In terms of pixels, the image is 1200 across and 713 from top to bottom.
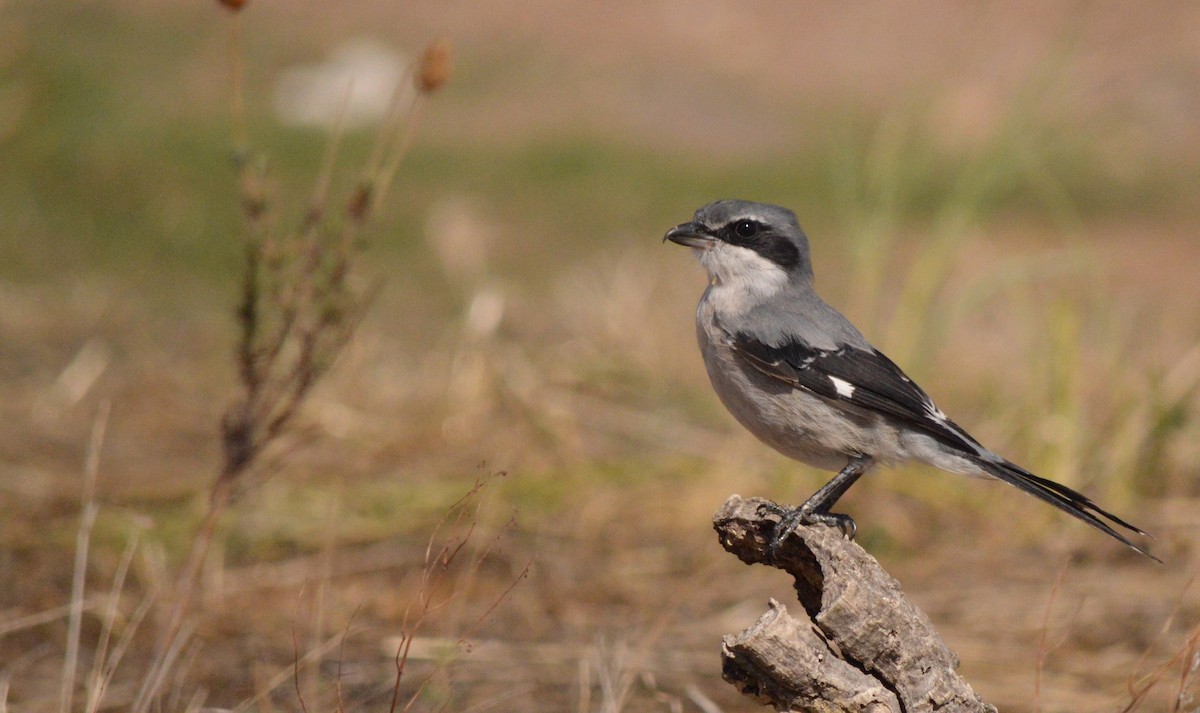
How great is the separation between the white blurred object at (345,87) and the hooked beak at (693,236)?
16.9 ft

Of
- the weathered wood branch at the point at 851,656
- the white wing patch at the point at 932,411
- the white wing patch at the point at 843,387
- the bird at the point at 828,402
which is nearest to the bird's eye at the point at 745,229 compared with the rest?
the bird at the point at 828,402

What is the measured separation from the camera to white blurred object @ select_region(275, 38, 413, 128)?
339 inches

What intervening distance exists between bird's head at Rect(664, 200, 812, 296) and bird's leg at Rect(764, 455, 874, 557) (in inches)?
26.3

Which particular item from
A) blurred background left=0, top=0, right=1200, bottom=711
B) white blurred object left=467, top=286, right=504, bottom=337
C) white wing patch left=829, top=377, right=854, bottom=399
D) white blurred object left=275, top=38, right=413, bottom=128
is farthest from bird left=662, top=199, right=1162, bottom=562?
white blurred object left=275, top=38, right=413, bottom=128

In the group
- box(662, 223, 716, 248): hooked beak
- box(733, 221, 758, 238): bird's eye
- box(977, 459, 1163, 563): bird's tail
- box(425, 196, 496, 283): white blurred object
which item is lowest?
box(425, 196, 496, 283): white blurred object

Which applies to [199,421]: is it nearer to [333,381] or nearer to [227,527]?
[333,381]

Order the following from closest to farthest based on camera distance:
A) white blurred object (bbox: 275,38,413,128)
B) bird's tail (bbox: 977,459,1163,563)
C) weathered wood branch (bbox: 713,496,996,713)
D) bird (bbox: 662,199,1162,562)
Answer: weathered wood branch (bbox: 713,496,996,713) → bird's tail (bbox: 977,459,1163,563) → bird (bbox: 662,199,1162,562) → white blurred object (bbox: 275,38,413,128)

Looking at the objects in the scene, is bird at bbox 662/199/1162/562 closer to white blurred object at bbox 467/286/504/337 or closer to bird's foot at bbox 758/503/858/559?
bird's foot at bbox 758/503/858/559

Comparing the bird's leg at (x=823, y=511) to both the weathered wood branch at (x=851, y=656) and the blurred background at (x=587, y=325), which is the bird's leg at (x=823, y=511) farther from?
the blurred background at (x=587, y=325)

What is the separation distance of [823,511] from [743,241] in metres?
0.89

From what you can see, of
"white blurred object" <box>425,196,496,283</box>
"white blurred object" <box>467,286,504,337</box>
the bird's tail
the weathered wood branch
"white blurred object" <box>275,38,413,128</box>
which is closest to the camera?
the weathered wood branch

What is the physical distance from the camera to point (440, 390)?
5.54 metres

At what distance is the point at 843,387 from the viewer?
333 centimetres

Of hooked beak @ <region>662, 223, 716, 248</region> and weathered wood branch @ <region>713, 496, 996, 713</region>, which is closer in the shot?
weathered wood branch @ <region>713, 496, 996, 713</region>
